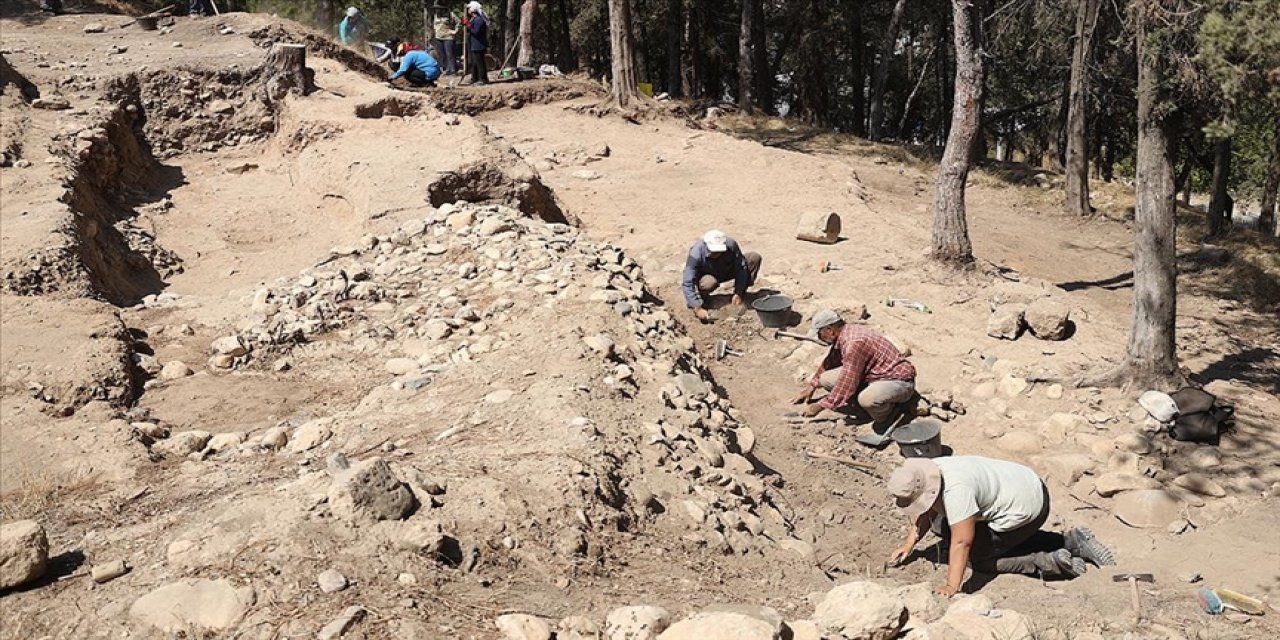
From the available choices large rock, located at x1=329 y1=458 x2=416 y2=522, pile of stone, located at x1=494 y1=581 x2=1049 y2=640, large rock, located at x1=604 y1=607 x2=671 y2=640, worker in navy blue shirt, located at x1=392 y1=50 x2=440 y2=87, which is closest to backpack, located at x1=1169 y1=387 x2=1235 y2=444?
pile of stone, located at x1=494 y1=581 x2=1049 y2=640

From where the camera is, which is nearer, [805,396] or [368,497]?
[368,497]

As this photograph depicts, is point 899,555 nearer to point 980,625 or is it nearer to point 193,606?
point 980,625

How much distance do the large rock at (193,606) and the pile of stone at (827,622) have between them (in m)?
0.92

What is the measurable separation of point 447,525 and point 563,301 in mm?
3315

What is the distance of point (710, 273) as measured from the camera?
9078mm

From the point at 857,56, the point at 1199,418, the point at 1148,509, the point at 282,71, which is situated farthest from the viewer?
the point at 857,56

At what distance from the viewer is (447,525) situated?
13.8 feet

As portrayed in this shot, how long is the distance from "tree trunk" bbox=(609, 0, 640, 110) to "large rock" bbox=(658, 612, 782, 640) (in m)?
13.0

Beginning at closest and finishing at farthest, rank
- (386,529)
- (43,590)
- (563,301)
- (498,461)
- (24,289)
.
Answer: (43,590), (386,529), (498,461), (24,289), (563,301)

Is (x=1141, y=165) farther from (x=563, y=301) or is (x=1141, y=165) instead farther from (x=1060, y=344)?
(x=563, y=301)

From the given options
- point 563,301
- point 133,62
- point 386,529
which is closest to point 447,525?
point 386,529

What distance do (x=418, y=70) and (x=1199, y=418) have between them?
479 inches

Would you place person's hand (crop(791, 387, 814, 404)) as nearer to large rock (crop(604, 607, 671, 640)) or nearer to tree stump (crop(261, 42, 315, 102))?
large rock (crop(604, 607, 671, 640))

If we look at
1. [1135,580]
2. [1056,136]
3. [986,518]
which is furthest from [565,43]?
[1135,580]
